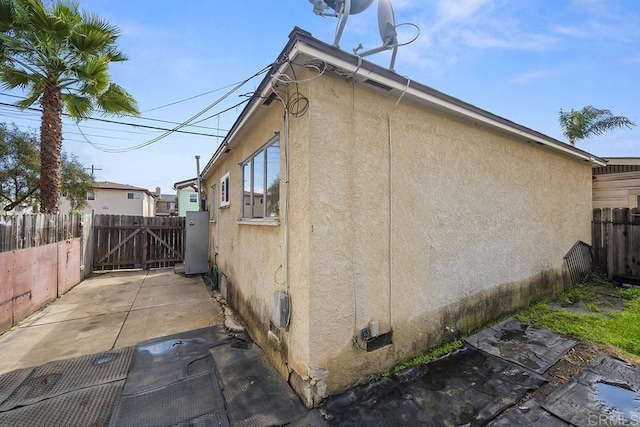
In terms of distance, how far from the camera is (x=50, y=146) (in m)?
7.36

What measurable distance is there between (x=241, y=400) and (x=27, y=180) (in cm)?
1810

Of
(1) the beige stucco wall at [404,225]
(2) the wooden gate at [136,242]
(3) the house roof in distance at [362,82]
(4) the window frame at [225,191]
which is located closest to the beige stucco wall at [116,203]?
(2) the wooden gate at [136,242]

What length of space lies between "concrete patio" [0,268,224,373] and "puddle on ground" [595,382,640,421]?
5.51 metres

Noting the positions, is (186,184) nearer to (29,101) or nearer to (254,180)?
(29,101)

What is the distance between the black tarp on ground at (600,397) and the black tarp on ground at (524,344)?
0.35 m

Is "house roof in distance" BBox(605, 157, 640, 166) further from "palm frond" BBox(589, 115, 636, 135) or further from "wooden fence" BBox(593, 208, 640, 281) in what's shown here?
"palm frond" BBox(589, 115, 636, 135)

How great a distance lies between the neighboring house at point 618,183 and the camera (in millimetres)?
8562

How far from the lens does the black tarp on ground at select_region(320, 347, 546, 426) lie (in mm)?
2594

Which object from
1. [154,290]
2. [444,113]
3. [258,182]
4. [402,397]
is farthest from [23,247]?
[444,113]

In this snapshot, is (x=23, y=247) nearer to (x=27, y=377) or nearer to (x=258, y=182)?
(x=27, y=377)

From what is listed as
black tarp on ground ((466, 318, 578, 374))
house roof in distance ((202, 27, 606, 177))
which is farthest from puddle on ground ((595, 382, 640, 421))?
house roof in distance ((202, 27, 606, 177))

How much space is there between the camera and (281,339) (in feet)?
11.0

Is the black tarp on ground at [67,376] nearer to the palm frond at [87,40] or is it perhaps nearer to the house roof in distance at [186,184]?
the palm frond at [87,40]

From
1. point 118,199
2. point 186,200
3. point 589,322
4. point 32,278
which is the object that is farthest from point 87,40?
point 118,199
